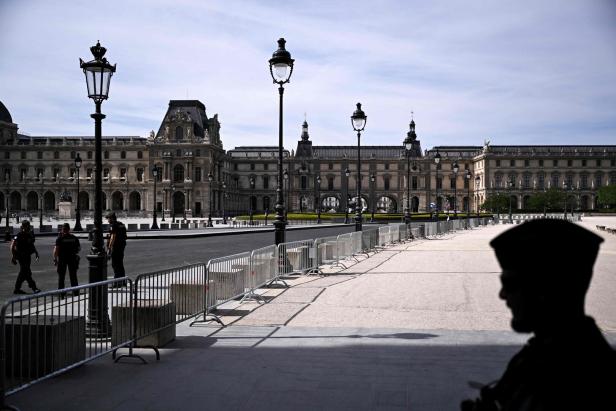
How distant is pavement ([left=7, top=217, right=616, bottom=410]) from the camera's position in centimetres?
551

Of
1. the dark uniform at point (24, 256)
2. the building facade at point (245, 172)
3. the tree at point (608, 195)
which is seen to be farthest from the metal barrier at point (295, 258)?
the tree at point (608, 195)

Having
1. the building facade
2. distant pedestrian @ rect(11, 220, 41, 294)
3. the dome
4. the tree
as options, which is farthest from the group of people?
the dome

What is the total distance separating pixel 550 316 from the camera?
1.85 metres

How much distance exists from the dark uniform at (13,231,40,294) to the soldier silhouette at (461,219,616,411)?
12240 millimetres

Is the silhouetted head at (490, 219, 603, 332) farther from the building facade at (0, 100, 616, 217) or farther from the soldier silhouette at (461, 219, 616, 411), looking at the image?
the building facade at (0, 100, 616, 217)

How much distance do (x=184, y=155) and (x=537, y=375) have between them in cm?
10335

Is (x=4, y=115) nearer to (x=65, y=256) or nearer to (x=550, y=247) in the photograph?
(x=65, y=256)

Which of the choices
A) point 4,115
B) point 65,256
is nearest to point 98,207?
point 65,256

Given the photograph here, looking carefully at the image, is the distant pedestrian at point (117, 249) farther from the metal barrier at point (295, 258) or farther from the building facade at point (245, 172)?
the building facade at point (245, 172)

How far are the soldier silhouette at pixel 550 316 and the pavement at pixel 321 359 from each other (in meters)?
3.63

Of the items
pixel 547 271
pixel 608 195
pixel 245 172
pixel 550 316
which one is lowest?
pixel 550 316

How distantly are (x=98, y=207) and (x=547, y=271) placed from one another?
764 centimetres

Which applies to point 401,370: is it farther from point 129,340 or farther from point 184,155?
point 184,155

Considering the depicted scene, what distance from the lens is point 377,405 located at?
5.32m
